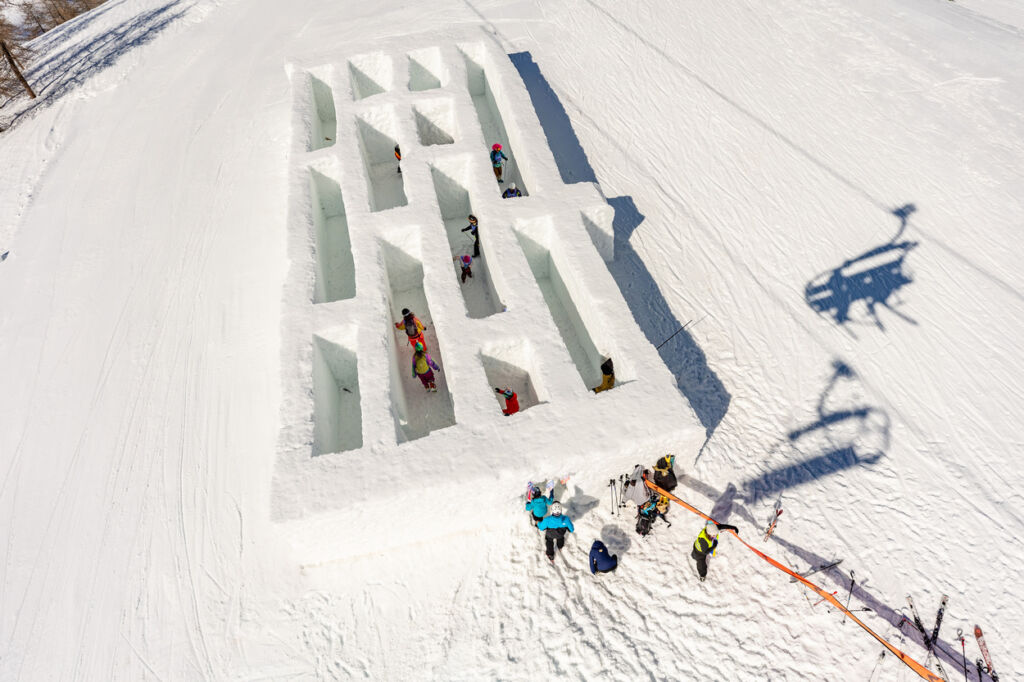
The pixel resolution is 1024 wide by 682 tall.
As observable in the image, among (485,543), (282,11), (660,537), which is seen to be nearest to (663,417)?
(660,537)

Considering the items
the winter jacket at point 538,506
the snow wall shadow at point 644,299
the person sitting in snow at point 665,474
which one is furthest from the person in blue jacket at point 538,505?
the snow wall shadow at point 644,299

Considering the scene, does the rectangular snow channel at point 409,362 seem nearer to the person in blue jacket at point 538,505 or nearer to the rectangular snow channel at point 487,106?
the person in blue jacket at point 538,505

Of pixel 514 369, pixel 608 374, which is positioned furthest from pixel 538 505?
pixel 514 369

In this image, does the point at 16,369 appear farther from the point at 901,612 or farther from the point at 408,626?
the point at 901,612

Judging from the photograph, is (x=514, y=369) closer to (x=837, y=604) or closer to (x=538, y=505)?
(x=538, y=505)

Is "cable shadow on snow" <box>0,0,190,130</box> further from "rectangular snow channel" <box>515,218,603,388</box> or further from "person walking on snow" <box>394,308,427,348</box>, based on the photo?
"rectangular snow channel" <box>515,218,603,388</box>

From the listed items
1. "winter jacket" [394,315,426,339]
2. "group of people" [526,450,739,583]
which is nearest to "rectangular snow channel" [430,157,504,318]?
"winter jacket" [394,315,426,339]
